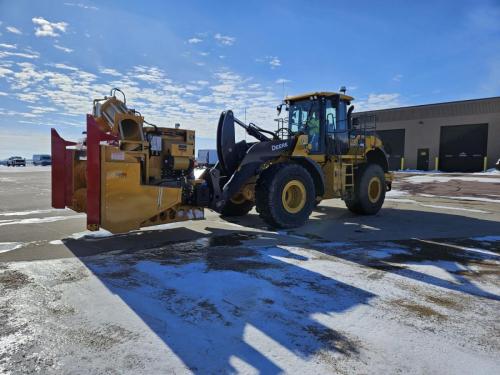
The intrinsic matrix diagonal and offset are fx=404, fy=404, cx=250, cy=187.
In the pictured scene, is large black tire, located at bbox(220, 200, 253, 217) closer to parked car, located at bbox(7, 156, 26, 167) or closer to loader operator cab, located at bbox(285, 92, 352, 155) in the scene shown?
loader operator cab, located at bbox(285, 92, 352, 155)

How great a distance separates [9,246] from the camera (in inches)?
233

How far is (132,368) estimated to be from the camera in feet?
8.51

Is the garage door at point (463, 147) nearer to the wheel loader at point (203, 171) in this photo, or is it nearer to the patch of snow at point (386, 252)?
the wheel loader at point (203, 171)

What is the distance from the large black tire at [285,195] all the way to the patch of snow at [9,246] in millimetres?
3919

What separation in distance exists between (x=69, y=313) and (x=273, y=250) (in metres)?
3.05

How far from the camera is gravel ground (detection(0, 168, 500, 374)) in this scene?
2.74 m

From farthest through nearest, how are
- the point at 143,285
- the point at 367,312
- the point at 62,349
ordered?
the point at 143,285 → the point at 367,312 → the point at 62,349

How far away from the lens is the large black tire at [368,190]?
9.72 meters

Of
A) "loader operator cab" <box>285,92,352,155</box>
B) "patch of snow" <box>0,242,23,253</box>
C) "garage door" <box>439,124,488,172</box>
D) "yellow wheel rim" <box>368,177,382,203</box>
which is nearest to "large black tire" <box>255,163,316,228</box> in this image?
"loader operator cab" <box>285,92,352,155</box>

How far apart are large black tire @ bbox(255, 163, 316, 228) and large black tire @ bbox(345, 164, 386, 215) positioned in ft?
7.04

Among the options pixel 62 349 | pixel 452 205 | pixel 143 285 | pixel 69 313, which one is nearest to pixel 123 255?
pixel 143 285

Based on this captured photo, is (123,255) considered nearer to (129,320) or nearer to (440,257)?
(129,320)

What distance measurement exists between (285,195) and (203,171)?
1.63 m

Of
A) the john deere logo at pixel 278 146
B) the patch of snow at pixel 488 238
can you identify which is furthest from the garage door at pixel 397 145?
the john deere logo at pixel 278 146
